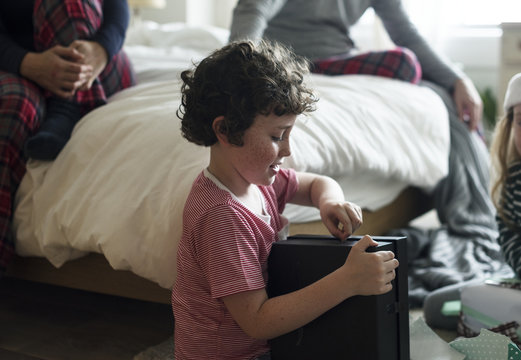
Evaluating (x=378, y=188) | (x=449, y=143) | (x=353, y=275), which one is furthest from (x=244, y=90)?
(x=449, y=143)

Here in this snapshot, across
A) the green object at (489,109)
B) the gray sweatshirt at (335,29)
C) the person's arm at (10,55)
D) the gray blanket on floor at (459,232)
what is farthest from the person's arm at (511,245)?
the green object at (489,109)

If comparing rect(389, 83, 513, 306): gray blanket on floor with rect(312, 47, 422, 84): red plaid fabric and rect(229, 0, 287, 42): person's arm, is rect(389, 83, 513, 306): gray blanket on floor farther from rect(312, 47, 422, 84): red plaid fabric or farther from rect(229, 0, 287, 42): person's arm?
rect(229, 0, 287, 42): person's arm

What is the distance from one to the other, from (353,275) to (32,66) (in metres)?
0.91

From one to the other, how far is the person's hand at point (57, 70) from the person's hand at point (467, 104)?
1.17m

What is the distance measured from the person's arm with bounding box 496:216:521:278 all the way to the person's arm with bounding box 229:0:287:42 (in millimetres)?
749

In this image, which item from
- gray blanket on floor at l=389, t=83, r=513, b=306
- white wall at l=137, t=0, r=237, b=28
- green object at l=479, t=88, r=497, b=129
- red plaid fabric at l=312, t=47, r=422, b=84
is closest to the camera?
gray blanket on floor at l=389, t=83, r=513, b=306

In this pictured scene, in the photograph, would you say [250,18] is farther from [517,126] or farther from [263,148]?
[263,148]

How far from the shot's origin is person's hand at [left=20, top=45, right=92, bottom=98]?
1422mm

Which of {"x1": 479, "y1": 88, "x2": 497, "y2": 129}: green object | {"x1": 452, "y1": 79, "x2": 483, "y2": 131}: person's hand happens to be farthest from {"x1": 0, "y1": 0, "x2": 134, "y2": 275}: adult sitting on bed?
{"x1": 479, "y1": 88, "x2": 497, "y2": 129}: green object

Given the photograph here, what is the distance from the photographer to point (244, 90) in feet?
3.04

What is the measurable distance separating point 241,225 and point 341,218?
0.53ft

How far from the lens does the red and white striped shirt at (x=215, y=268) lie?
0.92m

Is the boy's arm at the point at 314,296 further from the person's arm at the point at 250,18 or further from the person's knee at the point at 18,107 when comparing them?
the person's arm at the point at 250,18

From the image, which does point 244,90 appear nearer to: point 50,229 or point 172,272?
point 172,272
